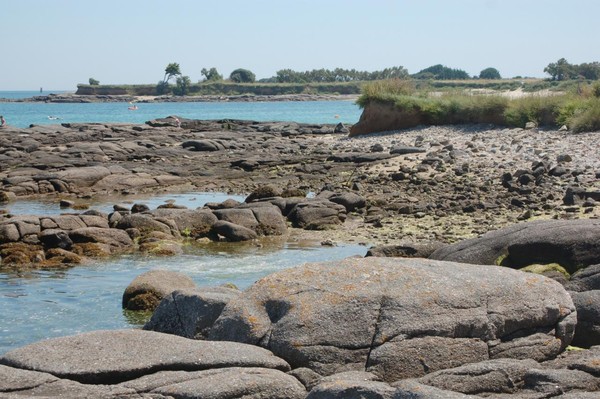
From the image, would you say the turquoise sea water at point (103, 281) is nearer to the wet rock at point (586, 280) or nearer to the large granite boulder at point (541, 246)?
the large granite boulder at point (541, 246)

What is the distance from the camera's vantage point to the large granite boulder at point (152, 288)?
13.4 m

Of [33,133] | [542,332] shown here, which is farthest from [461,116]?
[542,332]

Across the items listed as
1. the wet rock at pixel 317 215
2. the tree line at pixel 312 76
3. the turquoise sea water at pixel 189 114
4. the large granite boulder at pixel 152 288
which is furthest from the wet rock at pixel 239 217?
the tree line at pixel 312 76

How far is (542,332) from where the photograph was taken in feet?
27.3

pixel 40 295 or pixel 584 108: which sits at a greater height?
pixel 584 108

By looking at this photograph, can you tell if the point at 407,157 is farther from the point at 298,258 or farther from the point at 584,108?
the point at 298,258

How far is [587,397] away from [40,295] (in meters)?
11.0

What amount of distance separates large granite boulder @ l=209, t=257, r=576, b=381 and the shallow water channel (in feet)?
16.4

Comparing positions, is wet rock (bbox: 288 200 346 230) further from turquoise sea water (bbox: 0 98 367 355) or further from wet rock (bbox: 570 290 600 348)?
wet rock (bbox: 570 290 600 348)

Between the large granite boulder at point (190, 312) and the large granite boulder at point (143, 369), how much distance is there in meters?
0.81

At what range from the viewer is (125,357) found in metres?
7.43

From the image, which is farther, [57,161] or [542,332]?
[57,161]

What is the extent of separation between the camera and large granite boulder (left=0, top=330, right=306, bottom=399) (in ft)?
22.9

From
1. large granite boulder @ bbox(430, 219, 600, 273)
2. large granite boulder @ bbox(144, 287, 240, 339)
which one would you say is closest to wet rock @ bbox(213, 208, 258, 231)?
large granite boulder @ bbox(430, 219, 600, 273)
